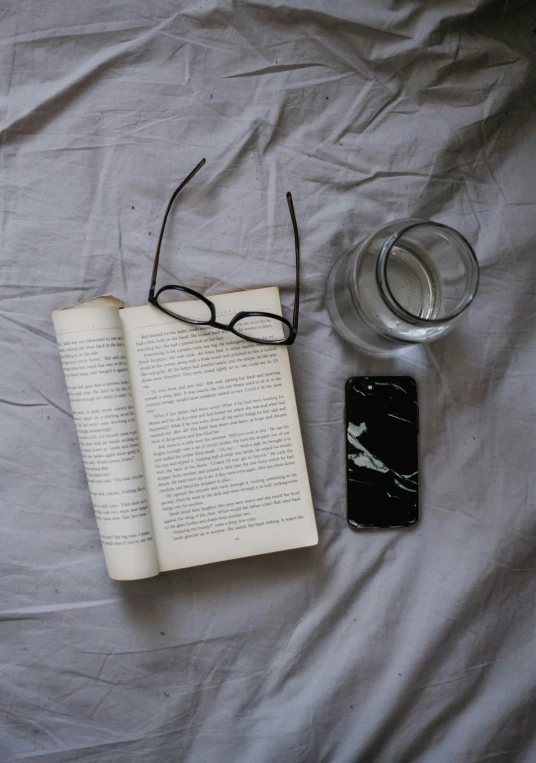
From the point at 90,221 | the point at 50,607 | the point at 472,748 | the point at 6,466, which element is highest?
the point at 90,221

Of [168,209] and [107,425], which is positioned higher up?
[168,209]

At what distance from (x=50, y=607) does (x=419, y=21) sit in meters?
0.68

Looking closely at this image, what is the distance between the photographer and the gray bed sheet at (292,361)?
543 mm

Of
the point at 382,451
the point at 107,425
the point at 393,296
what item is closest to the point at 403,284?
the point at 393,296

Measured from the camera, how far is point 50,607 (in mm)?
546

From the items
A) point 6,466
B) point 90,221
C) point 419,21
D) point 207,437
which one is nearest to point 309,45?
point 419,21

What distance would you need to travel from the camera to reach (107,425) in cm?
52

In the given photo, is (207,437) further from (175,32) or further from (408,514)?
(175,32)

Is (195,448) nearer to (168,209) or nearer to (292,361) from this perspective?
(292,361)

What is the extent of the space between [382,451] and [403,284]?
0.55 feet

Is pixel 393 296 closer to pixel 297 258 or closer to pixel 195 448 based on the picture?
pixel 297 258

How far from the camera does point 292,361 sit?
0.56 metres

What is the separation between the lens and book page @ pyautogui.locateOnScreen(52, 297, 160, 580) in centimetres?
51

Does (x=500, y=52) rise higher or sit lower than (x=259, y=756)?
higher
